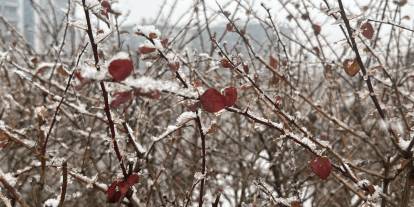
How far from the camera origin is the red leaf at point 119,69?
3.03 ft

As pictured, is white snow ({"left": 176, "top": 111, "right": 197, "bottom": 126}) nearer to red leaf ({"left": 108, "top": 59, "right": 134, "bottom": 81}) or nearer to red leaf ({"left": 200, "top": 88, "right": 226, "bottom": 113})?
red leaf ({"left": 200, "top": 88, "right": 226, "bottom": 113})

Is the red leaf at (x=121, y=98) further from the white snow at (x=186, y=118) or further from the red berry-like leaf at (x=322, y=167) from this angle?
the red berry-like leaf at (x=322, y=167)

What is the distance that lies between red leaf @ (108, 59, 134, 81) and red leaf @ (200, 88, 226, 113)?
266mm

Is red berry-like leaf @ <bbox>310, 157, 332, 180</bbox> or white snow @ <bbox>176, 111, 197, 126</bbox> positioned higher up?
white snow @ <bbox>176, 111, 197, 126</bbox>

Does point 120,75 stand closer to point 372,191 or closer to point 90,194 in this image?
point 372,191

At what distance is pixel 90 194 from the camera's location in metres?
3.59

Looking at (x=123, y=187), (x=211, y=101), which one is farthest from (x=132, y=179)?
(x=211, y=101)

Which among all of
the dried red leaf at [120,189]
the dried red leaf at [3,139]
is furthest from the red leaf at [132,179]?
the dried red leaf at [3,139]

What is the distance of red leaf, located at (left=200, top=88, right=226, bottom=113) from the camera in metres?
1.15

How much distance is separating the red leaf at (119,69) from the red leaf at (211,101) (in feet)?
0.87

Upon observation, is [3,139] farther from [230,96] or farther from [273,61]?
[273,61]

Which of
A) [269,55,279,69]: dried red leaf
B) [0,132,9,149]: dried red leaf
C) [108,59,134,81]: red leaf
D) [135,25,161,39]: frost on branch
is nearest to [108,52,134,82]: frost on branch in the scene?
[108,59,134,81]: red leaf

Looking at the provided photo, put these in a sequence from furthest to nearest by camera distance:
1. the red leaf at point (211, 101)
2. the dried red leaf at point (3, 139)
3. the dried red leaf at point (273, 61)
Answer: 1. the dried red leaf at point (273, 61)
2. the dried red leaf at point (3, 139)
3. the red leaf at point (211, 101)

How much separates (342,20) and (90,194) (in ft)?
8.53
